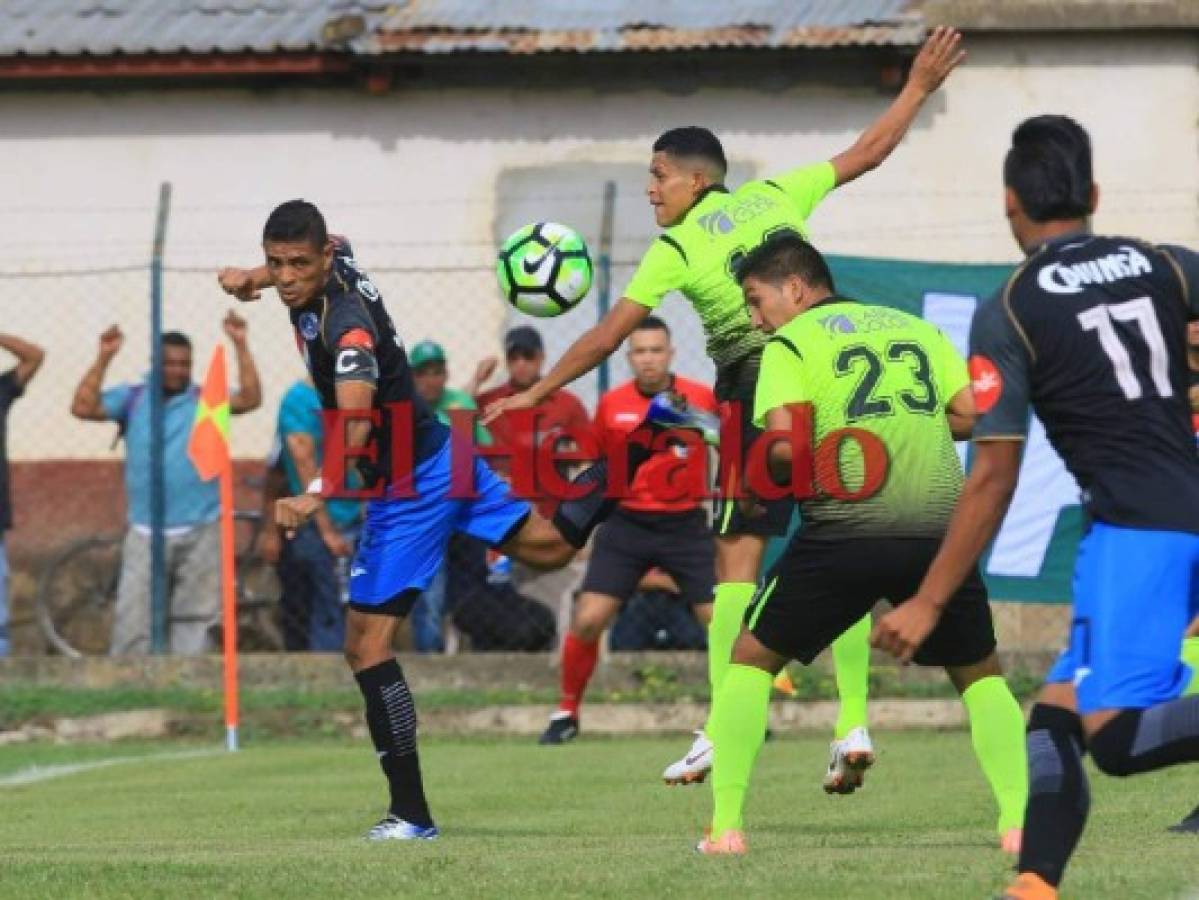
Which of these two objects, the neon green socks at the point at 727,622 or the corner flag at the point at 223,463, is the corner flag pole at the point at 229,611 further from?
the neon green socks at the point at 727,622

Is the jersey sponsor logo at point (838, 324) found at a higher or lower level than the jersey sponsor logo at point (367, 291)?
lower

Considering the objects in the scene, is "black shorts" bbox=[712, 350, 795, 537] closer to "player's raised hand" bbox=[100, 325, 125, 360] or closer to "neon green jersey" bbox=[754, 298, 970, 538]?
"neon green jersey" bbox=[754, 298, 970, 538]

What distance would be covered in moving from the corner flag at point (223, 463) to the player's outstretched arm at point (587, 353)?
580 centimetres

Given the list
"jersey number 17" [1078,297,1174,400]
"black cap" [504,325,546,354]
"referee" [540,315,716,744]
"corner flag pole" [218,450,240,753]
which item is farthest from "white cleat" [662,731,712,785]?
"black cap" [504,325,546,354]

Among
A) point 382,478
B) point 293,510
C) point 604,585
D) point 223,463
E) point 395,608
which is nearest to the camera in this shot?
point 293,510

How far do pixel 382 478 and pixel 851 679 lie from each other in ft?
6.86

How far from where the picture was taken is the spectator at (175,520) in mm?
17812

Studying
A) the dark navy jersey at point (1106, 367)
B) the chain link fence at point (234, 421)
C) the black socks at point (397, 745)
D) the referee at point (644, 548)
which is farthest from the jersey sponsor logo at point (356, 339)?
the chain link fence at point (234, 421)

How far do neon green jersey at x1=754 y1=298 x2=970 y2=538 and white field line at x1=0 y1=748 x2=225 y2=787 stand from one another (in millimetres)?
6977

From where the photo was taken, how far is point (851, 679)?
425 inches

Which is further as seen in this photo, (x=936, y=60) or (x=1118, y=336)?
(x=936, y=60)

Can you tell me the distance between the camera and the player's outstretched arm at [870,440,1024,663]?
21.9 ft

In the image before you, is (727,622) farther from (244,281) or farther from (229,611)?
(229,611)

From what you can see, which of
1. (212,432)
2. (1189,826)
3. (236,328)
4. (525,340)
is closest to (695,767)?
(1189,826)
